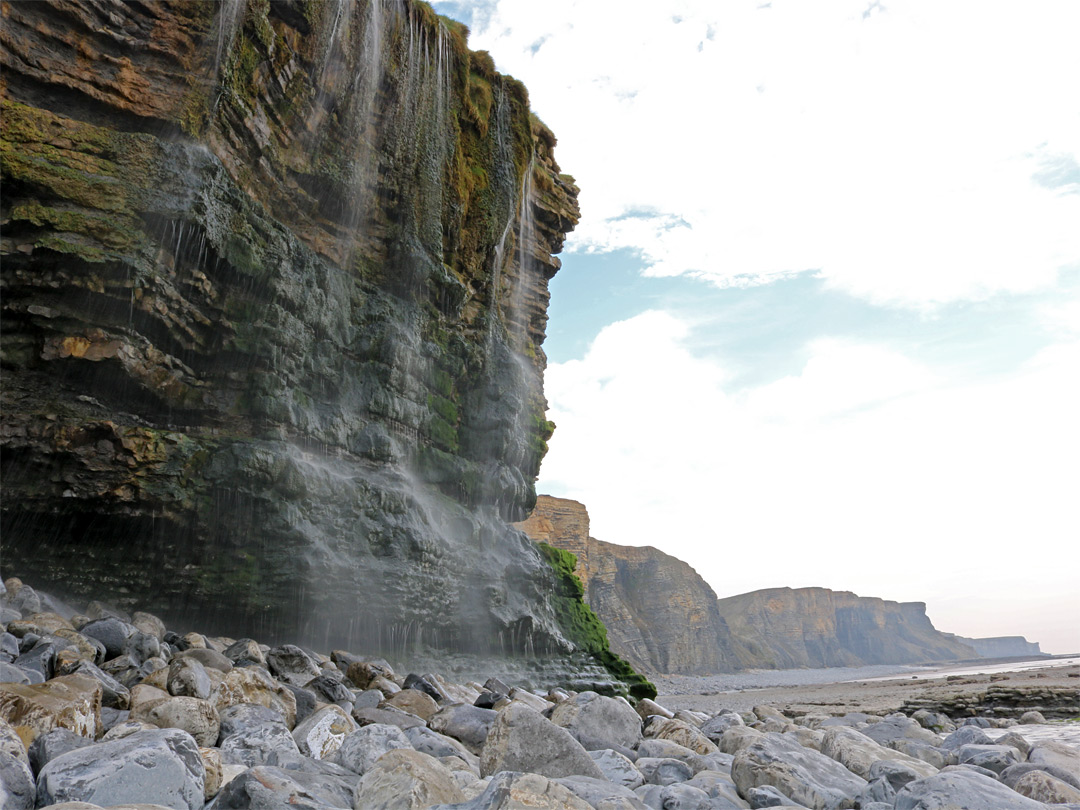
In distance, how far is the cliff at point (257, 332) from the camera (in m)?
8.12

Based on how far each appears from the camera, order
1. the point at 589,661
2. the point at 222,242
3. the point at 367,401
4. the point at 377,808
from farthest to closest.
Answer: the point at 589,661, the point at 367,401, the point at 222,242, the point at 377,808

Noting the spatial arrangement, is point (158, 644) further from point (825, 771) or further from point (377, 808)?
point (825, 771)

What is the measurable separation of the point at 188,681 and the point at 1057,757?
5.83 m

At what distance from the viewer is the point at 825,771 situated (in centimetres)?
416

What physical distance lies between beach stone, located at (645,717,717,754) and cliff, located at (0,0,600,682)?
5.98 m

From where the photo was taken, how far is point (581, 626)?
13883mm

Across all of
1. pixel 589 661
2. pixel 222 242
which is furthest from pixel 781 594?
pixel 222 242

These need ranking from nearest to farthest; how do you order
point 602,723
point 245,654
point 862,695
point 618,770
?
1. point 618,770
2. point 602,723
3. point 245,654
4. point 862,695

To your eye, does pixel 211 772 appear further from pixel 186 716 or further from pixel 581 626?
pixel 581 626

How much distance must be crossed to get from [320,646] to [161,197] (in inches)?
262

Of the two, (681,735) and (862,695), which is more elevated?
(681,735)

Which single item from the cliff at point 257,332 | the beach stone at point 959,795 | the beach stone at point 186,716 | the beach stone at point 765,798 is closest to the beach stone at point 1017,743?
the beach stone at point 959,795

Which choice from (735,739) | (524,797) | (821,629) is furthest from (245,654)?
(821,629)

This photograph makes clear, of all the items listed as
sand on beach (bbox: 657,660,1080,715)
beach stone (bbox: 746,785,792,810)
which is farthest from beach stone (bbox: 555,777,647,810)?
sand on beach (bbox: 657,660,1080,715)
